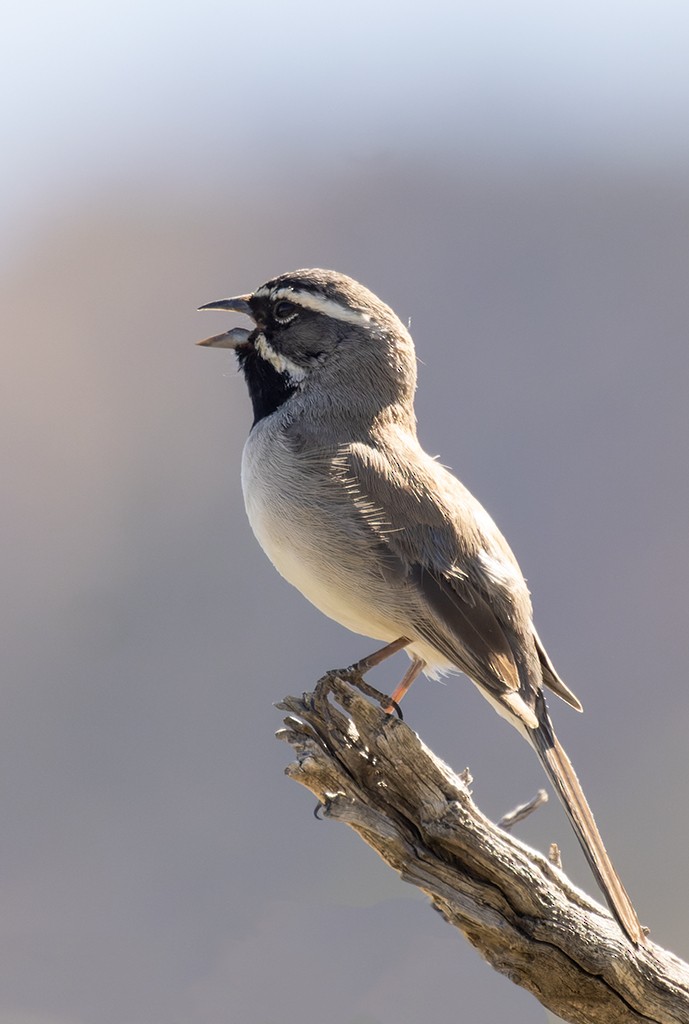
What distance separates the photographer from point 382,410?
6.43 m

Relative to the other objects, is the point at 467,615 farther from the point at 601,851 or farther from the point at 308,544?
the point at 601,851

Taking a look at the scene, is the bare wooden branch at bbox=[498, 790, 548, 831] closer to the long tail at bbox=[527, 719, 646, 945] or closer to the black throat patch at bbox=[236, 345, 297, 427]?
the long tail at bbox=[527, 719, 646, 945]

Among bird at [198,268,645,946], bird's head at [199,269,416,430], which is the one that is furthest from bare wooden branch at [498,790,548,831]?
bird's head at [199,269,416,430]

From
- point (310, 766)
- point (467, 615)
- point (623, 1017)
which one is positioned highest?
point (467, 615)

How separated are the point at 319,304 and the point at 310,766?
2610mm

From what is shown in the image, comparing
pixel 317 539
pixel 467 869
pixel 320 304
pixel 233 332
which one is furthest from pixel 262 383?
pixel 467 869

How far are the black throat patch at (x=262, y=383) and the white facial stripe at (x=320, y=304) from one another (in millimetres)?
333

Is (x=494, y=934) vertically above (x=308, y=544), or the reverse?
(x=308, y=544)

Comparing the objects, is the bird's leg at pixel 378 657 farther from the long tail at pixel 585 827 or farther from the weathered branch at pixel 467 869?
the long tail at pixel 585 827

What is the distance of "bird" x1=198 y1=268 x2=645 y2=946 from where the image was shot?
5.58 m

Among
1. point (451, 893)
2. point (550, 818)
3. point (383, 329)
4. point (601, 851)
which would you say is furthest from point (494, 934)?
point (550, 818)

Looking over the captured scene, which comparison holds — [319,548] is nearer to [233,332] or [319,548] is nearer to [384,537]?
[384,537]

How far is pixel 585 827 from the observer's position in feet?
17.4

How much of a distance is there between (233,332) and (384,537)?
172 cm
